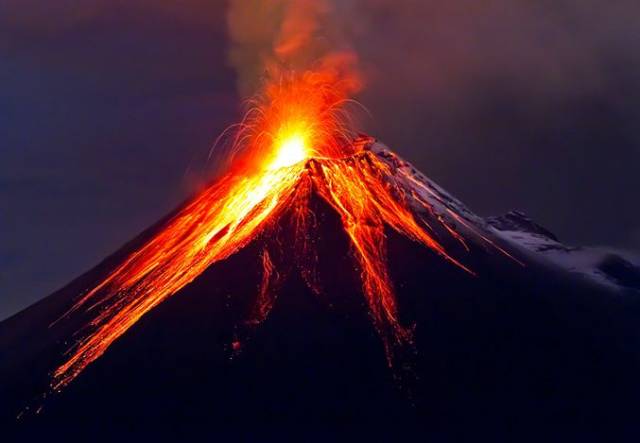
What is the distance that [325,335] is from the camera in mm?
39781

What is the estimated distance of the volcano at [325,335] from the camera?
121 feet

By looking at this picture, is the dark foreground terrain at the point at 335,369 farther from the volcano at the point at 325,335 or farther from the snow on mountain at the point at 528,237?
the snow on mountain at the point at 528,237

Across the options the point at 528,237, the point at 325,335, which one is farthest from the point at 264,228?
the point at 528,237

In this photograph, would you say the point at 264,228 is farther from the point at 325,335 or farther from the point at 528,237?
the point at 528,237

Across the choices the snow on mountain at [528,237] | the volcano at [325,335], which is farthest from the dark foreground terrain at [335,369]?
the snow on mountain at [528,237]

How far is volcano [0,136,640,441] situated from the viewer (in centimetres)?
3697

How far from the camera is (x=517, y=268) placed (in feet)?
164

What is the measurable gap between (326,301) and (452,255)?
8229 millimetres

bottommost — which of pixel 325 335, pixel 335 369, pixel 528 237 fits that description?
pixel 335 369

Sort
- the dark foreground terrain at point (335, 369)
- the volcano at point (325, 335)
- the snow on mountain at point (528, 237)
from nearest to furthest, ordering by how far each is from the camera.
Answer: the dark foreground terrain at point (335, 369) → the volcano at point (325, 335) → the snow on mountain at point (528, 237)

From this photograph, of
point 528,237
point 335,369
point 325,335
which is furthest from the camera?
point 528,237

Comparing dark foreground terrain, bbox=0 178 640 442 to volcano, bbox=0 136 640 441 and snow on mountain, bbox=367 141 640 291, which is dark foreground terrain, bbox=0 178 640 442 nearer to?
volcano, bbox=0 136 640 441

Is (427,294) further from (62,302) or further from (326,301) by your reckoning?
(62,302)

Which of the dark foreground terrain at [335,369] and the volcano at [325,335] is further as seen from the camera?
the volcano at [325,335]
